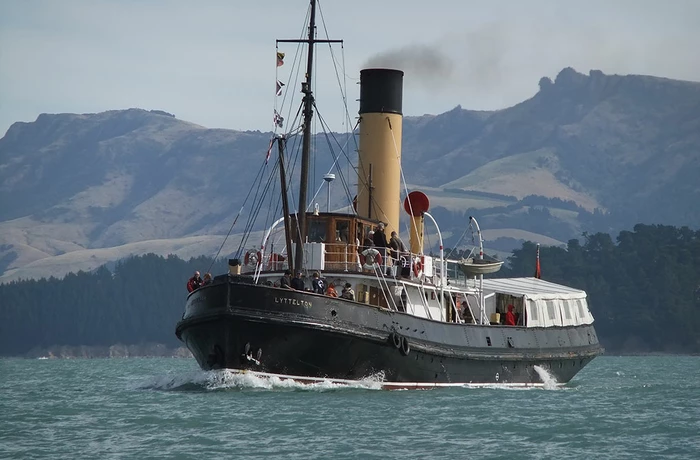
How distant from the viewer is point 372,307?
40.0 m

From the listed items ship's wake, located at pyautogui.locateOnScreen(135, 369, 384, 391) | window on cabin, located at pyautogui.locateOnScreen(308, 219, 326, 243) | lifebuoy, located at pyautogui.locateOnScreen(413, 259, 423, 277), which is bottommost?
ship's wake, located at pyautogui.locateOnScreen(135, 369, 384, 391)

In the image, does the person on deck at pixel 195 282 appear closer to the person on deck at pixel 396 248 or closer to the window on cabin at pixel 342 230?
the window on cabin at pixel 342 230

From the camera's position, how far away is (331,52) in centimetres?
4325

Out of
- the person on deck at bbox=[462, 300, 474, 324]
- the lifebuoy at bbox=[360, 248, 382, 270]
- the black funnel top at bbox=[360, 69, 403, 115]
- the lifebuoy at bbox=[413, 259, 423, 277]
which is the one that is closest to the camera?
the lifebuoy at bbox=[360, 248, 382, 270]

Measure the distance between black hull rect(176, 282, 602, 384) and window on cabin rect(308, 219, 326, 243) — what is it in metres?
3.64

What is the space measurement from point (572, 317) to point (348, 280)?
14197 mm

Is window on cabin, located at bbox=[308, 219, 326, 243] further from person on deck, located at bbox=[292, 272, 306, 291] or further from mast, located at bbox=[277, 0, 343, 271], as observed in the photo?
person on deck, located at bbox=[292, 272, 306, 291]

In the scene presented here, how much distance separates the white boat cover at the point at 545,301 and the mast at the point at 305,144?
992 cm

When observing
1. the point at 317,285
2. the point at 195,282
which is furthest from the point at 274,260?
the point at 317,285

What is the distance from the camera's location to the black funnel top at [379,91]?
160ft

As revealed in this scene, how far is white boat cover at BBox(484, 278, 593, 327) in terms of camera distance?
49.4m

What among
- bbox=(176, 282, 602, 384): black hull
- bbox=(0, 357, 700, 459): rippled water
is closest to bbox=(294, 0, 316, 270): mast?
bbox=(176, 282, 602, 384): black hull

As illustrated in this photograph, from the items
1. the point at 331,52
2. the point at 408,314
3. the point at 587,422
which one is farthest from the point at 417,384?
the point at 331,52

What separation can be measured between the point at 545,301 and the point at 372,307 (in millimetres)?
12505
